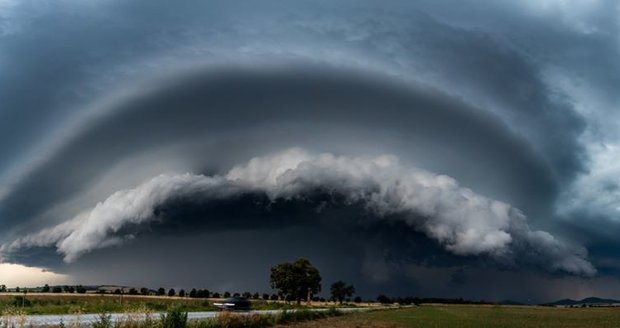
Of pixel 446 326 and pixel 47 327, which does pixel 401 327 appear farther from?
pixel 47 327

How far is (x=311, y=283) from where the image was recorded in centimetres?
16450

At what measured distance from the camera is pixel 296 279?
16312cm

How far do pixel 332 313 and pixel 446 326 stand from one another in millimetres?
24321

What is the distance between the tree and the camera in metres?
163

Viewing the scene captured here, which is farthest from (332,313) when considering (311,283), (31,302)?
(311,283)

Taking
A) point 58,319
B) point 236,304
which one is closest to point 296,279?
point 236,304

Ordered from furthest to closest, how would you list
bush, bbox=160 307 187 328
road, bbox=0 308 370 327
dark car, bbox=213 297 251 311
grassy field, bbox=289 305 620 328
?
dark car, bbox=213 297 251 311
grassy field, bbox=289 305 620 328
bush, bbox=160 307 187 328
road, bbox=0 308 370 327

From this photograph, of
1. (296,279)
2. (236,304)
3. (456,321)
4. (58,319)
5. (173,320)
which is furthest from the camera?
(296,279)

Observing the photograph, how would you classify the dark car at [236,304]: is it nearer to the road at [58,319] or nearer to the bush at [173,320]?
the road at [58,319]

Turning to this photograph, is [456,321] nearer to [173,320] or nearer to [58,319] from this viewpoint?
[58,319]

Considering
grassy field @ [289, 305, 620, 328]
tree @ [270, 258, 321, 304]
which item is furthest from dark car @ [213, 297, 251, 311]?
tree @ [270, 258, 321, 304]

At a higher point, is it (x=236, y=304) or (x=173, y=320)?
(x=173, y=320)

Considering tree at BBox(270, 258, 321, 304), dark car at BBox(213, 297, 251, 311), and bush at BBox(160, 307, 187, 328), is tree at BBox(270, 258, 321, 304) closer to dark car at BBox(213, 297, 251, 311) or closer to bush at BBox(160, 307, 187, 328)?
dark car at BBox(213, 297, 251, 311)

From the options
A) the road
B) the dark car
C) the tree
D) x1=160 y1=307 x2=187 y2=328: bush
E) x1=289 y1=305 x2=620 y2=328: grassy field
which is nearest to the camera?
the road
